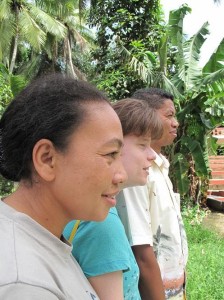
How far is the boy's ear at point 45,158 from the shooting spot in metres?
0.86

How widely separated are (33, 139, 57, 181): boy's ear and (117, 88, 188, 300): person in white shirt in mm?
846

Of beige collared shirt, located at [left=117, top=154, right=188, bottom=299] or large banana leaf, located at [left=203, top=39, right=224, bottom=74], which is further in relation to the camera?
large banana leaf, located at [left=203, top=39, right=224, bottom=74]

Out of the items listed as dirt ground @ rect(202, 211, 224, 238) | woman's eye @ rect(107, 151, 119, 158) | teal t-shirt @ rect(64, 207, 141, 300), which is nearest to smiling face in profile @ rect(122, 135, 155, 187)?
teal t-shirt @ rect(64, 207, 141, 300)

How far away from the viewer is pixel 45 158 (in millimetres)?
867

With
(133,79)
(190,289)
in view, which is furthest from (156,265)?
(133,79)

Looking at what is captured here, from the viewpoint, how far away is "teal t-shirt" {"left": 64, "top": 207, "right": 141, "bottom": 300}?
3.54 ft

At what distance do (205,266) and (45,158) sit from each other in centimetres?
389

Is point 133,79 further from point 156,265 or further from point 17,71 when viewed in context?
point 17,71

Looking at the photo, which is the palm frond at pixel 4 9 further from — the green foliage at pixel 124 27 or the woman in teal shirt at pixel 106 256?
the woman in teal shirt at pixel 106 256

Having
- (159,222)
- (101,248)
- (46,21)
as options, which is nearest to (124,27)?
(46,21)

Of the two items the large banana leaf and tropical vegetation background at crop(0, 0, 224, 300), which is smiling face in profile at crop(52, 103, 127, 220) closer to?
tropical vegetation background at crop(0, 0, 224, 300)

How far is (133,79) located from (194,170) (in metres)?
2.61

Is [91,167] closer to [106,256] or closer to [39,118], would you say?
[39,118]

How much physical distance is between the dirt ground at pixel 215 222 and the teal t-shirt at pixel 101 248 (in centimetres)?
561
